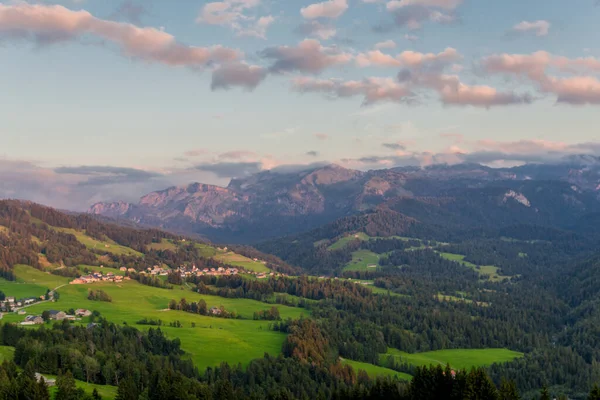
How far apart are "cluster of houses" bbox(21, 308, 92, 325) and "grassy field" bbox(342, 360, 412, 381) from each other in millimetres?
87545

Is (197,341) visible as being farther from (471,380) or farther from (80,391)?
(471,380)

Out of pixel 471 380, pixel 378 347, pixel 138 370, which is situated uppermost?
pixel 471 380

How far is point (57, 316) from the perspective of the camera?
17250cm

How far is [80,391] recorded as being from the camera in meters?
90.1

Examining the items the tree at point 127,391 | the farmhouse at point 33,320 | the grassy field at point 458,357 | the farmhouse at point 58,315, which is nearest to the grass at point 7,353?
the tree at point 127,391

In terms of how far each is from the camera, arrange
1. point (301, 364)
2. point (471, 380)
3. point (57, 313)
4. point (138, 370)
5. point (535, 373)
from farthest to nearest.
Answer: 1. point (57, 313)
2. point (535, 373)
3. point (301, 364)
4. point (138, 370)
5. point (471, 380)

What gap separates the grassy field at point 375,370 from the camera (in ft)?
493

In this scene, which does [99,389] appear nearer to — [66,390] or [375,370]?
[66,390]

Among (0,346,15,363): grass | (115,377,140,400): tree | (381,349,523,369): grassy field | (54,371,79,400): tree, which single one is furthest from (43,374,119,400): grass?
(381,349,523,369): grassy field

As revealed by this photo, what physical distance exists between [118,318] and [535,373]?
434 feet

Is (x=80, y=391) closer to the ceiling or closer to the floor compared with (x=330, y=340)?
closer to the ceiling

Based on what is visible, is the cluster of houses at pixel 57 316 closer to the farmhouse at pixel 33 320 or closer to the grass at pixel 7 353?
the farmhouse at pixel 33 320

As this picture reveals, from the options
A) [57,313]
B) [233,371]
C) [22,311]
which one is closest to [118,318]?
[57,313]

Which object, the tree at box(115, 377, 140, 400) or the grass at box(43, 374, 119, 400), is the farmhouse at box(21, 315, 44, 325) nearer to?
the grass at box(43, 374, 119, 400)
